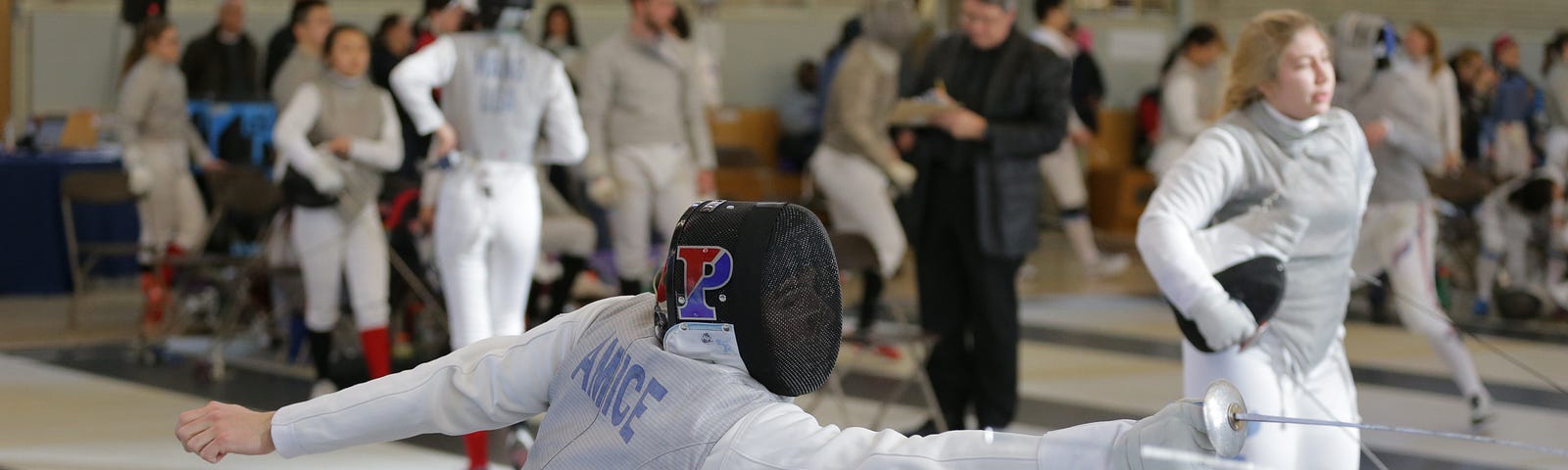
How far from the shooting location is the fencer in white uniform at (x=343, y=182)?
5.64 m

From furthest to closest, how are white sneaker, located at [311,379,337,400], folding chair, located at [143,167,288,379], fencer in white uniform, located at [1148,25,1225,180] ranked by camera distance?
fencer in white uniform, located at [1148,25,1225,180]
folding chair, located at [143,167,288,379]
white sneaker, located at [311,379,337,400]

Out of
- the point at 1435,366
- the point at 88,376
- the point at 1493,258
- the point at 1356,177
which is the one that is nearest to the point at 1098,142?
the point at 1493,258

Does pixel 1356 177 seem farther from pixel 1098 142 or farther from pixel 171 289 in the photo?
pixel 1098 142

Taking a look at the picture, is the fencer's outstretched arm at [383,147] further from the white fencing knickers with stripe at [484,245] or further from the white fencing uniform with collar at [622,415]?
the white fencing uniform with collar at [622,415]

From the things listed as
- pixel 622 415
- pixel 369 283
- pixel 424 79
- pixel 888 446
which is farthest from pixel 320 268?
pixel 888 446

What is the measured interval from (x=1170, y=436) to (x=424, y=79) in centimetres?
363

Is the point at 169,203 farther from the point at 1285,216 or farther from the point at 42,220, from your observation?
the point at 1285,216

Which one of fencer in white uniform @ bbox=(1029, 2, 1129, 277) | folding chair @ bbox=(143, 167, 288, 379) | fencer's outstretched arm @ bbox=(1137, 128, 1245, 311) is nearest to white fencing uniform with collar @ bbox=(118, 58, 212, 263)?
folding chair @ bbox=(143, 167, 288, 379)

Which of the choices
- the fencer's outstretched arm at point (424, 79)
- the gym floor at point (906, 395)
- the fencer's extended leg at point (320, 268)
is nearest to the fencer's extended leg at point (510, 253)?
the fencer's outstretched arm at point (424, 79)

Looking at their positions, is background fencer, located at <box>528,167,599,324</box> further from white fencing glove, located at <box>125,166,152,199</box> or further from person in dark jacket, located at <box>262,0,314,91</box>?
person in dark jacket, located at <box>262,0,314,91</box>

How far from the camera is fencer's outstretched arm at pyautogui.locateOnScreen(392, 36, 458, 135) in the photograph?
4.77 metres

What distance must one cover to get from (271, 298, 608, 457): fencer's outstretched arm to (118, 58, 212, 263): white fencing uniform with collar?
6168 millimetres

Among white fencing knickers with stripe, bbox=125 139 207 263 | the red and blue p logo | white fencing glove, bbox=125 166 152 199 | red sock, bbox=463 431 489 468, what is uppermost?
the red and blue p logo

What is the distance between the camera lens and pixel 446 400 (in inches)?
83.3
